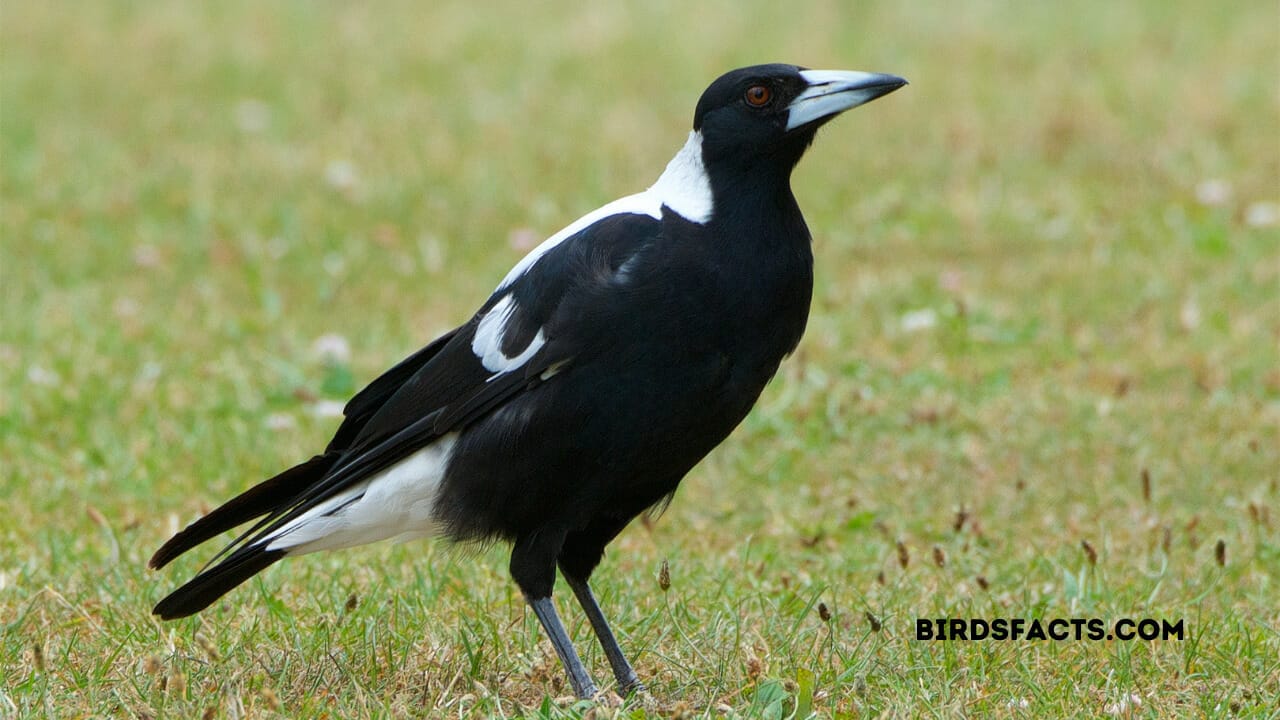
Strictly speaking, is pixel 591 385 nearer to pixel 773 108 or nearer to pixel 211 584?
pixel 773 108

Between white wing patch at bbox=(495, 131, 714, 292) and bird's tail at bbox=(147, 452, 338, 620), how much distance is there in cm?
53

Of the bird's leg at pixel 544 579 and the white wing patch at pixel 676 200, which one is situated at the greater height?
the white wing patch at pixel 676 200

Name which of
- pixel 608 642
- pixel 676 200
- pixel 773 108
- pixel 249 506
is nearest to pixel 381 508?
pixel 249 506

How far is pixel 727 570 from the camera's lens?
3.64 metres

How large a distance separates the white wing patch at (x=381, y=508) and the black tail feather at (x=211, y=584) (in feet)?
0.13

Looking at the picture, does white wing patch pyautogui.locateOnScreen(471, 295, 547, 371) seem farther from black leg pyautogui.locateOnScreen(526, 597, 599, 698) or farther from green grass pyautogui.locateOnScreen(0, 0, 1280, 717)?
green grass pyautogui.locateOnScreen(0, 0, 1280, 717)

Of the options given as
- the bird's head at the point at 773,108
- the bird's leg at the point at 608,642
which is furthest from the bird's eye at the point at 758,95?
the bird's leg at the point at 608,642

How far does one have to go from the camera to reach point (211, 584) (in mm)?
3000

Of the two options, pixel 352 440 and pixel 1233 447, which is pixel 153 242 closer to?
pixel 352 440

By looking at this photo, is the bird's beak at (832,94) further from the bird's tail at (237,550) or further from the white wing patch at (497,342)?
the bird's tail at (237,550)

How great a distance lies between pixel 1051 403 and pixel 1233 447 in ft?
1.77

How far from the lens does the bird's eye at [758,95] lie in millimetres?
3100

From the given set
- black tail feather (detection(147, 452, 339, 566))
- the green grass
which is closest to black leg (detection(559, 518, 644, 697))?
the green grass

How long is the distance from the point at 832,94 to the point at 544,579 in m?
1.02
